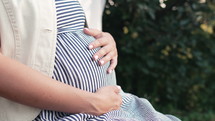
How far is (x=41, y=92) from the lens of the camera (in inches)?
55.9

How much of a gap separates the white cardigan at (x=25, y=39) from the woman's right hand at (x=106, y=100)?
0.62 feet

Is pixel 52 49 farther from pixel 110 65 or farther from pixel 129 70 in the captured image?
pixel 129 70

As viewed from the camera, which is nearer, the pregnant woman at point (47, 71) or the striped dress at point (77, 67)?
the pregnant woman at point (47, 71)

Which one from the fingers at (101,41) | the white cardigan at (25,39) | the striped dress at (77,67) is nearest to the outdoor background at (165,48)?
the fingers at (101,41)

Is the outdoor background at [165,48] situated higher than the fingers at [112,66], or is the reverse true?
the fingers at [112,66]

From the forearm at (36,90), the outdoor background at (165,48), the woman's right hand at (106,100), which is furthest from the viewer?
the outdoor background at (165,48)

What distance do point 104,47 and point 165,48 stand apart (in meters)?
1.89

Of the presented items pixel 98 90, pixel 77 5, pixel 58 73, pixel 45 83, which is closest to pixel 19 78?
pixel 45 83

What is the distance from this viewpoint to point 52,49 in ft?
5.01

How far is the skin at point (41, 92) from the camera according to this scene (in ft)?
4.56

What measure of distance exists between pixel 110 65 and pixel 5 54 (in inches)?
22.3

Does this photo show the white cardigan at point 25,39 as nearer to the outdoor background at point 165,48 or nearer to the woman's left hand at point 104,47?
the woman's left hand at point 104,47

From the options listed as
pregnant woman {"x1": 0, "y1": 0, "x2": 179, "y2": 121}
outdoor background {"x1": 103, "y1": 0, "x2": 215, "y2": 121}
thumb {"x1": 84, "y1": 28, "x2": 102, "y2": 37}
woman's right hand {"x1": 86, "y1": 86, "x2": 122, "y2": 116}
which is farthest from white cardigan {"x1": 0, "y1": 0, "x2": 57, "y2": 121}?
outdoor background {"x1": 103, "y1": 0, "x2": 215, "y2": 121}

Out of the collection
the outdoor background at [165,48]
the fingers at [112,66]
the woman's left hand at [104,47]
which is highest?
the woman's left hand at [104,47]
